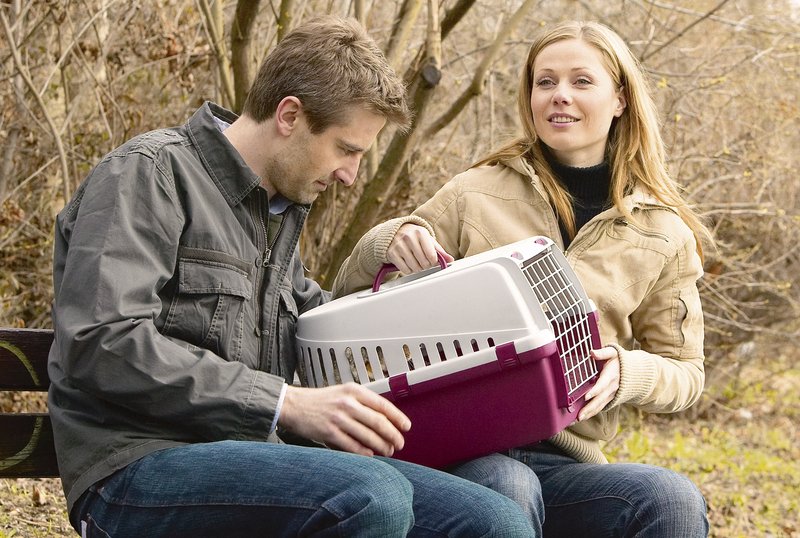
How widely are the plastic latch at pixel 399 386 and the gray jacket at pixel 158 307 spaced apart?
27cm

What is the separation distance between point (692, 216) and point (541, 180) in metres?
0.47

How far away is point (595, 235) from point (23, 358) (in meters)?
1.60

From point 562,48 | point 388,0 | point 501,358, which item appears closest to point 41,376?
point 501,358

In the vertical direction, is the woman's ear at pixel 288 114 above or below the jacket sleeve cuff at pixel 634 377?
above

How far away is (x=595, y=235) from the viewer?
282 centimetres

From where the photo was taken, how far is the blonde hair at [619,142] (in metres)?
2.91

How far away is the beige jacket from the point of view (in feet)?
8.94

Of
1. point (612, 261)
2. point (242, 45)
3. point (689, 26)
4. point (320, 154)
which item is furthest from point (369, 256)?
point (689, 26)

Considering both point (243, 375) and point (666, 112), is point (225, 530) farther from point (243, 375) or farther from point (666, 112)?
point (666, 112)

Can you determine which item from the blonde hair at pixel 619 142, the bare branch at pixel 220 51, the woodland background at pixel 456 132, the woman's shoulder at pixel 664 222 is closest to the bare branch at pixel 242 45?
the woodland background at pixel 456 132

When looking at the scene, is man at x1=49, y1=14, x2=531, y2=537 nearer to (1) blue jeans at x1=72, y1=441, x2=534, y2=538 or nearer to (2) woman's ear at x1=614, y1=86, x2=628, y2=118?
(1) blue jeans at x1=72, y1=441, x2=534, y2=538

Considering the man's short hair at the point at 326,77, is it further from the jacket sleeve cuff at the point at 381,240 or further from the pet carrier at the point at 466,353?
the pet carrier at the point at 466,353

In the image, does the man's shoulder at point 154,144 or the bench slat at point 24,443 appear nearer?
the man's shoulder at point 154,144

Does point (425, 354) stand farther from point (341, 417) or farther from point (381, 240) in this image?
point (381, 240)
